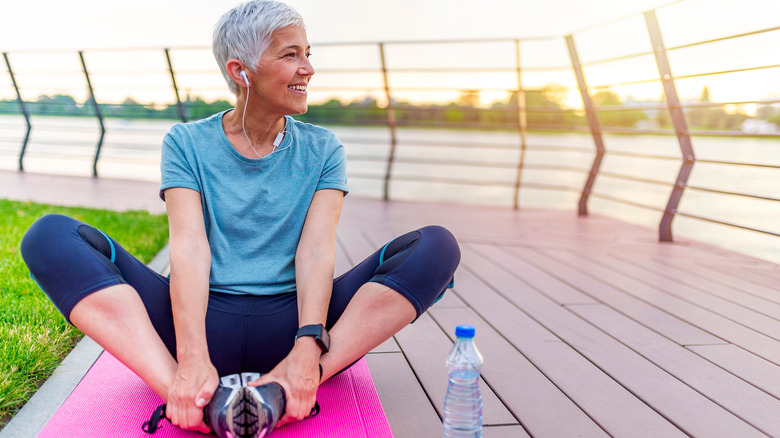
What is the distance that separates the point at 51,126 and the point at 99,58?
104cm

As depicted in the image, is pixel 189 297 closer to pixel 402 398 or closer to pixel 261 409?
pixel 261 409

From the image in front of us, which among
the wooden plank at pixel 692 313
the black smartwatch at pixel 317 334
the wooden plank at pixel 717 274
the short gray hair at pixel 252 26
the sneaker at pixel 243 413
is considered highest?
the short gray hair at pixel 252 26

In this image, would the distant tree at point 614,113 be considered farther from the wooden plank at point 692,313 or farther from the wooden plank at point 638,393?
the wooden plank at point 638,393

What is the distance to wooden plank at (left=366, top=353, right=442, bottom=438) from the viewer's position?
1.27 meters

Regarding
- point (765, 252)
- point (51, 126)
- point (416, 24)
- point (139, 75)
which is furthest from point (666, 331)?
point (416, 24)

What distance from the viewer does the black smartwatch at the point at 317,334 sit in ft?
4.16

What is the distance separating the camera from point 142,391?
1413 mm

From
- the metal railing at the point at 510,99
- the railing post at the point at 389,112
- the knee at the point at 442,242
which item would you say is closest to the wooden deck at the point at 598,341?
the knee at the point at 442,242

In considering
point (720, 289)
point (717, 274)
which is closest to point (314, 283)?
point (720, 289)

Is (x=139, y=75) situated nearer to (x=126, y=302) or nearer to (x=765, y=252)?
(x=126, y=302)

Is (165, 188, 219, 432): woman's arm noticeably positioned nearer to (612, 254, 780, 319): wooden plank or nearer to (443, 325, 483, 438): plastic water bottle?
(443, 325, 483, 438): plastic water bottle

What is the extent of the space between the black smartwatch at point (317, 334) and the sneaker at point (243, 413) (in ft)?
0.57

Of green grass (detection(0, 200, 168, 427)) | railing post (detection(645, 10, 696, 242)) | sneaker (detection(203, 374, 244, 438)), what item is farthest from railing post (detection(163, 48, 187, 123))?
sneaker (detection(203, 374, 244, 438))

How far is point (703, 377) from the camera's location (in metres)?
1.56
